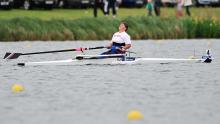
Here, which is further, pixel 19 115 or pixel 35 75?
pixel 35 75

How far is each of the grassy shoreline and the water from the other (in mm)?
9868

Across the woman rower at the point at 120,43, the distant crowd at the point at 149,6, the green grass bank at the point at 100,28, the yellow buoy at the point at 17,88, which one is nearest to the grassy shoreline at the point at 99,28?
the green grass bank at the point at 100,28

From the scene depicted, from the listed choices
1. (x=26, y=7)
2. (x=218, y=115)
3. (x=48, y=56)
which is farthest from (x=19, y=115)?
(x=26, y=7)

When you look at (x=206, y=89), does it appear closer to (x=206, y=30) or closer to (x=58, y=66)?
(x=58, y=66)

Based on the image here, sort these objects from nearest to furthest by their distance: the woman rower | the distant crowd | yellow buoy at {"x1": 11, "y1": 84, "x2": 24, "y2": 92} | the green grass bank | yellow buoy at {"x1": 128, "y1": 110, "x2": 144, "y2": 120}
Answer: yellow buoy at {"x1": 128, "y1": 110, "x2": 144, "y2": 120}, yellow buoy at {"x1": 11, "y1": 84, "x2": 24, "y2": 92}, the woman rower, the green grass bank, the distant crowd

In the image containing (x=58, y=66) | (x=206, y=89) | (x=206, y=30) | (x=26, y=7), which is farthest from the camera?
(x=26, y=7)

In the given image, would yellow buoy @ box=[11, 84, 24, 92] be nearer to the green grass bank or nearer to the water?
the water

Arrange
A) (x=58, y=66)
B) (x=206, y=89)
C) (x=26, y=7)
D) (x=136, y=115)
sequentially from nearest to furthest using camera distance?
(x=136, y=115)
(x=206, y=89)
(x=58, y=66)
(x=26, y=7)

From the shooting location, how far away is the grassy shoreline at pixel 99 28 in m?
37.1

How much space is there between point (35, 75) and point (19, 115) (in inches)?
284

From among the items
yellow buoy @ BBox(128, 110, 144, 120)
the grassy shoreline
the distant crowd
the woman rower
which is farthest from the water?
the distant crowd

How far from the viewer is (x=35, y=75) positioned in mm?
22422

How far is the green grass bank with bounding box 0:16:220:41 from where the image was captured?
37062 millimetres

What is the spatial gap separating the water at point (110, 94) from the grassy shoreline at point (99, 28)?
389 inches
